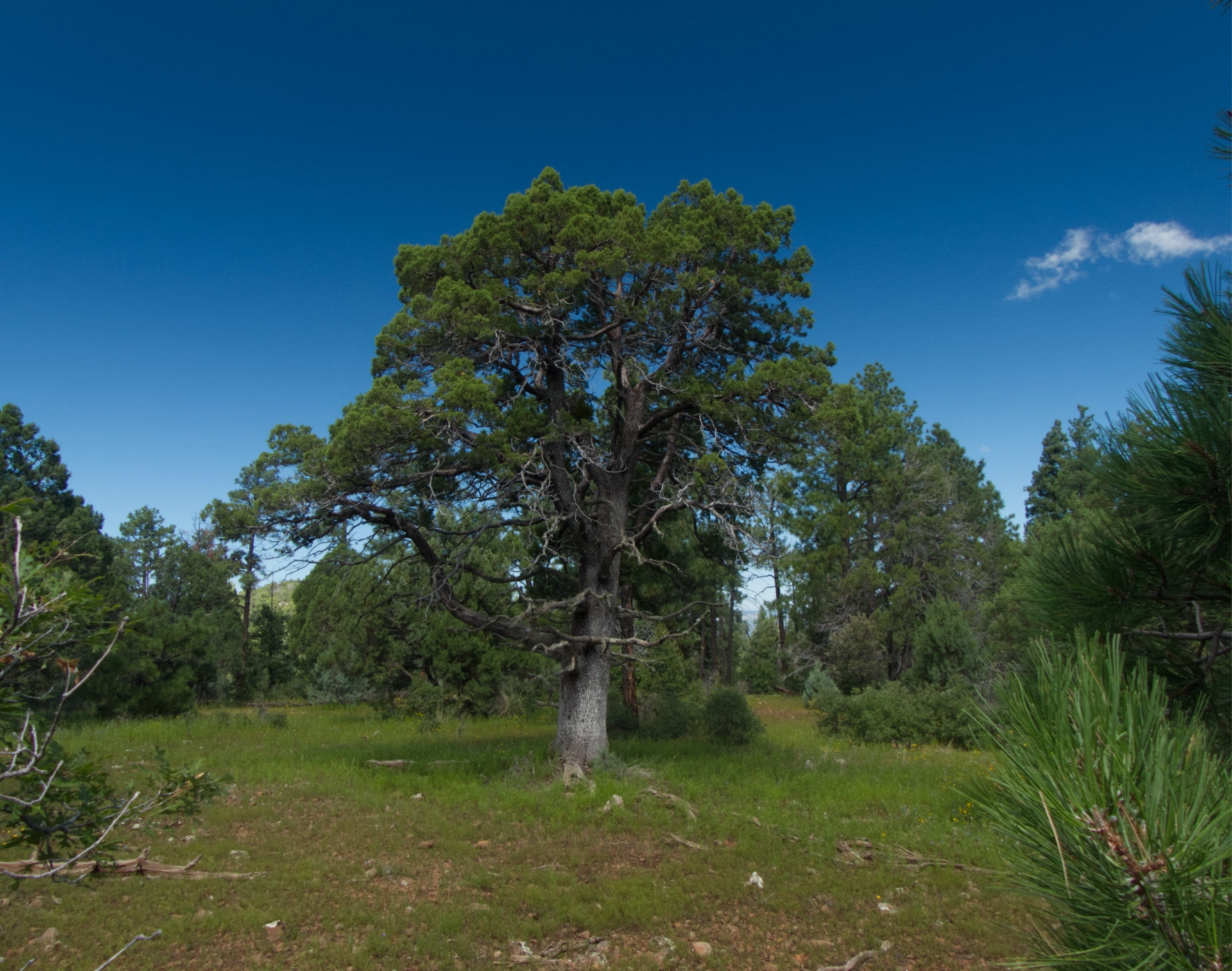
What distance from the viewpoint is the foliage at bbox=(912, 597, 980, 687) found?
1839 cm

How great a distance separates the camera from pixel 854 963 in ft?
16.1

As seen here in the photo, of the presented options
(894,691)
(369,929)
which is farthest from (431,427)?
(894,691)

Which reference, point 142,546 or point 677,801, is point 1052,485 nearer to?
point 677,801

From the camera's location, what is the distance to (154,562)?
31594mm

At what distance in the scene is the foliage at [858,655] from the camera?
2467 cm

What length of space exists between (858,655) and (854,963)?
853 inches

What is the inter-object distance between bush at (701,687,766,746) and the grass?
2420mm

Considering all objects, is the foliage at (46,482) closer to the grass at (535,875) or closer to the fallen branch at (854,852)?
the grass at (535,875)

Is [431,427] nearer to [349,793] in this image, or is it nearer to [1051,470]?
[349,793]

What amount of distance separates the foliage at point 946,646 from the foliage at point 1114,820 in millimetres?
18983

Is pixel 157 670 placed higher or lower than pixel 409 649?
lower

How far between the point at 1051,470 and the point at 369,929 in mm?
43403

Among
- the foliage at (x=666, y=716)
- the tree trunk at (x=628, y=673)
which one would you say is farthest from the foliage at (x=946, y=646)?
the tree trunk at (x=628, y=673)

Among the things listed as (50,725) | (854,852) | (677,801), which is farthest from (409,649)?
(50,725)
